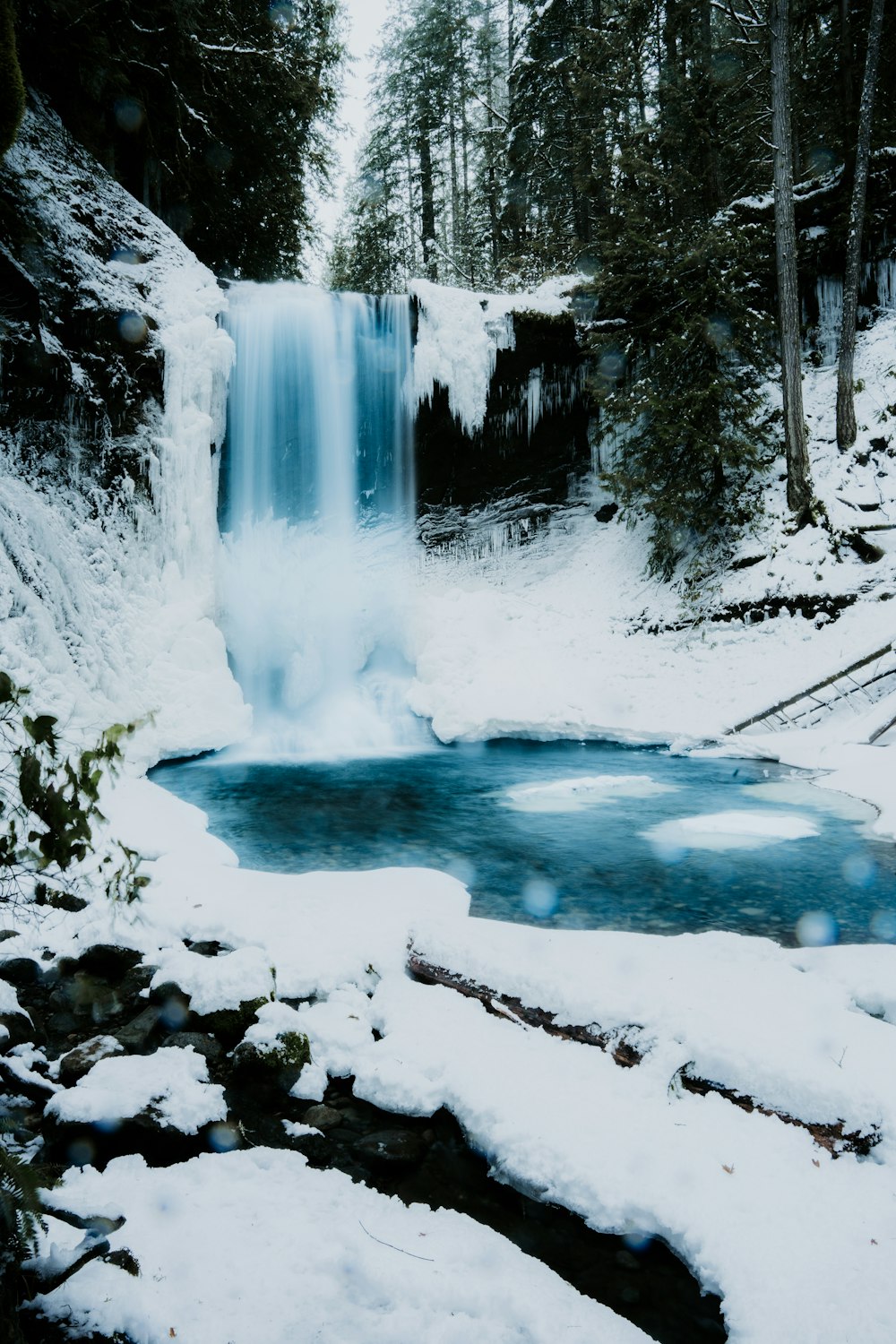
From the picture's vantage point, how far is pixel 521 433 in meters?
15.9

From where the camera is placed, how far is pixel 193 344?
458 inches

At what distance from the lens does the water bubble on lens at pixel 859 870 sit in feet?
17.0

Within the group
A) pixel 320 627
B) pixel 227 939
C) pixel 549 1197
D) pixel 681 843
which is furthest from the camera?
pixel 320 627

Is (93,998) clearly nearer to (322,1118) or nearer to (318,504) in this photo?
Result: (322,1118)

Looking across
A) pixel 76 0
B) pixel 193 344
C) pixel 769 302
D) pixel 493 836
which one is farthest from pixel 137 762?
pixel 769 302

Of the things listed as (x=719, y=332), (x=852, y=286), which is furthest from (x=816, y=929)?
(x=852, y=286)

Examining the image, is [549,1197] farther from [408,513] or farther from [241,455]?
[408,513]

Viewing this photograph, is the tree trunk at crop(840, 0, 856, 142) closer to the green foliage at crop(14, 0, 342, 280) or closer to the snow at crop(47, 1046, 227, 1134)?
the green foliage at crop(14, 0, 342, 280)

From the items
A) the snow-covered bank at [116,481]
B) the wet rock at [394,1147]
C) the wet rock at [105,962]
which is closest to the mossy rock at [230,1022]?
the wet rock at [105,962]

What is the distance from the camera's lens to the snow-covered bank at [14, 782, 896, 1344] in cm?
188

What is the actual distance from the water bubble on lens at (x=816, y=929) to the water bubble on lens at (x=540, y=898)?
1511 millimetres

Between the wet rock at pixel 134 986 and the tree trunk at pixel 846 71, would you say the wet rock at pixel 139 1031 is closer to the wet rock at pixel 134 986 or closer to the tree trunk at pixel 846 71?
the wet rock at pixel 134 986

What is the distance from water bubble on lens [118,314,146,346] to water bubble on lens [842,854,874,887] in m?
11.4

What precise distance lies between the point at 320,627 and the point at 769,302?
10976mm
